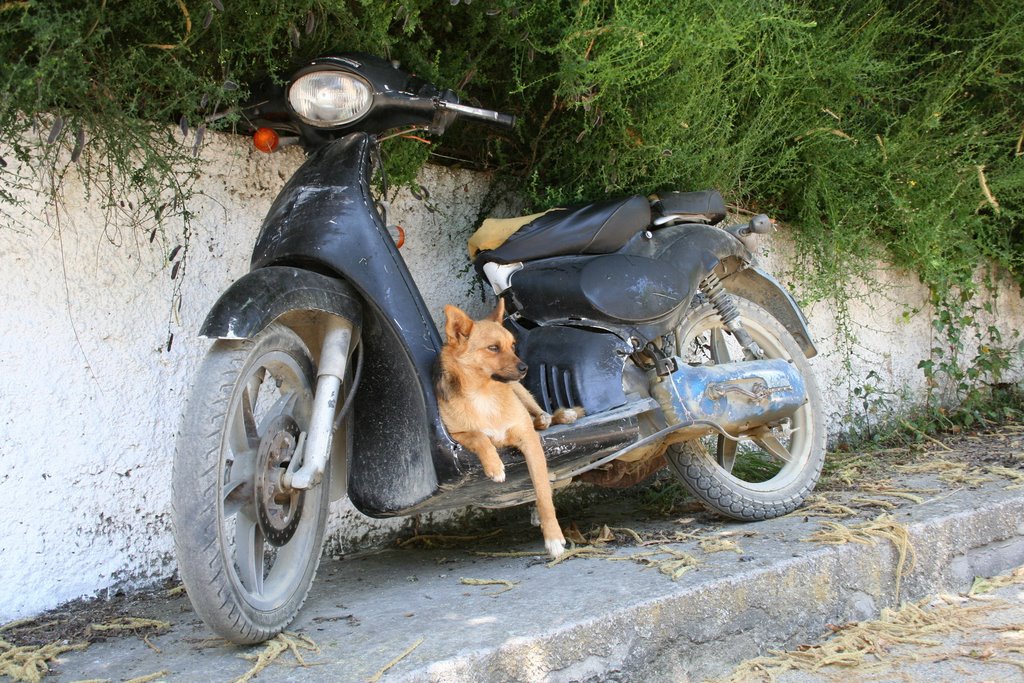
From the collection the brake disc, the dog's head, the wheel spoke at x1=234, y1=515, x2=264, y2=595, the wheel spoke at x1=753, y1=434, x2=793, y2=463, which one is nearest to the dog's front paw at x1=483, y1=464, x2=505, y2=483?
the dog's head

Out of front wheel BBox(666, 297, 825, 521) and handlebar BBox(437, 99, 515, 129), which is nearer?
handlebar BBox(437, 99, 515, 129)

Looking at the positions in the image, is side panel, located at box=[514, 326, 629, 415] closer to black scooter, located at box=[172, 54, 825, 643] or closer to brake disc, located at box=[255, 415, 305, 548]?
black scooter, located at box=[172, 54, 825, 643]

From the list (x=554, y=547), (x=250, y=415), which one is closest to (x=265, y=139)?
(x=250, y=415)

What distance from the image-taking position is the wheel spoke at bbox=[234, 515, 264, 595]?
209 centimetres

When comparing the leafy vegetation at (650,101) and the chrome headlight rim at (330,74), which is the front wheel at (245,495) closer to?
the chrome headlight rim at (330,74)

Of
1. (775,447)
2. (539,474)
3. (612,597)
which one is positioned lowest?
(612,597)

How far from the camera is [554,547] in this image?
2.66 metres

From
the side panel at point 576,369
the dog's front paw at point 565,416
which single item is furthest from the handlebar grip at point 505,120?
the dog's front paw at point 565,416

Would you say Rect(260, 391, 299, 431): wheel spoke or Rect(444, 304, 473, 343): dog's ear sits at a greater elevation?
Rect(444, 304, 473, 343): dog's ear

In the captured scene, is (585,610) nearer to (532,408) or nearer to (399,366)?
(532,408)

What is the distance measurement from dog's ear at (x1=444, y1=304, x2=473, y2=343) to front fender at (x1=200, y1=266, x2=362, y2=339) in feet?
0.78

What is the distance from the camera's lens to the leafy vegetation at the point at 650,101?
8.23 feet

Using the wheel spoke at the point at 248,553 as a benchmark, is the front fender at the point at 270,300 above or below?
above

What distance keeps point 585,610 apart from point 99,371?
5.12ft
